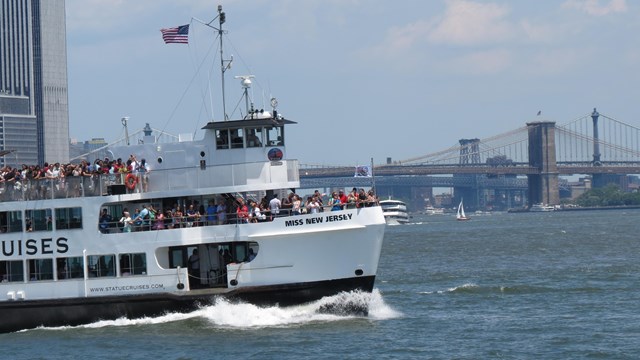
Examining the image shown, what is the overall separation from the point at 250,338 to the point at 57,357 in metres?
4.23

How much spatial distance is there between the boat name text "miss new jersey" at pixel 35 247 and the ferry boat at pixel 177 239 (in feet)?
0.08

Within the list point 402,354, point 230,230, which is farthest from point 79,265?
point 402,354

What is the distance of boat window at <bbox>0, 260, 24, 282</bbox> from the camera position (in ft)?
108

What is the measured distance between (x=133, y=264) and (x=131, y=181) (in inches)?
83.7

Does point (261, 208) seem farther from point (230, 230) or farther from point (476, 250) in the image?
point (476, 250)

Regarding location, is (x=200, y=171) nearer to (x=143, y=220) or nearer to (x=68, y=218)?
(x=143, y=220)

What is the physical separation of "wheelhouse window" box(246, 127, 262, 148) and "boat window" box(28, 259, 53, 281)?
5694 mm

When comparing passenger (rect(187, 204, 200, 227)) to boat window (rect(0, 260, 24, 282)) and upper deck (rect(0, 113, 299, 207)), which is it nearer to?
upper deck (rect(0, 113, 299, 207))

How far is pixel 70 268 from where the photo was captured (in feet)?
106

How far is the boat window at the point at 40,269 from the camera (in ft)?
107

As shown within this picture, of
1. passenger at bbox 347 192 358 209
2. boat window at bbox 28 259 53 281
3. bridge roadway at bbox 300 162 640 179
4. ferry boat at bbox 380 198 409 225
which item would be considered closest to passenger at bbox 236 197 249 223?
passenger at bbox 347 192 358 209

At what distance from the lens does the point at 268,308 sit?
3111 centimetres

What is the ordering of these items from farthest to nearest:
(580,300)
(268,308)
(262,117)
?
(580,300), (262,117), (268,308)

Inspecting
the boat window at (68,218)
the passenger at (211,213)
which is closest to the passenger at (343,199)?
the passenger at (211,213)
